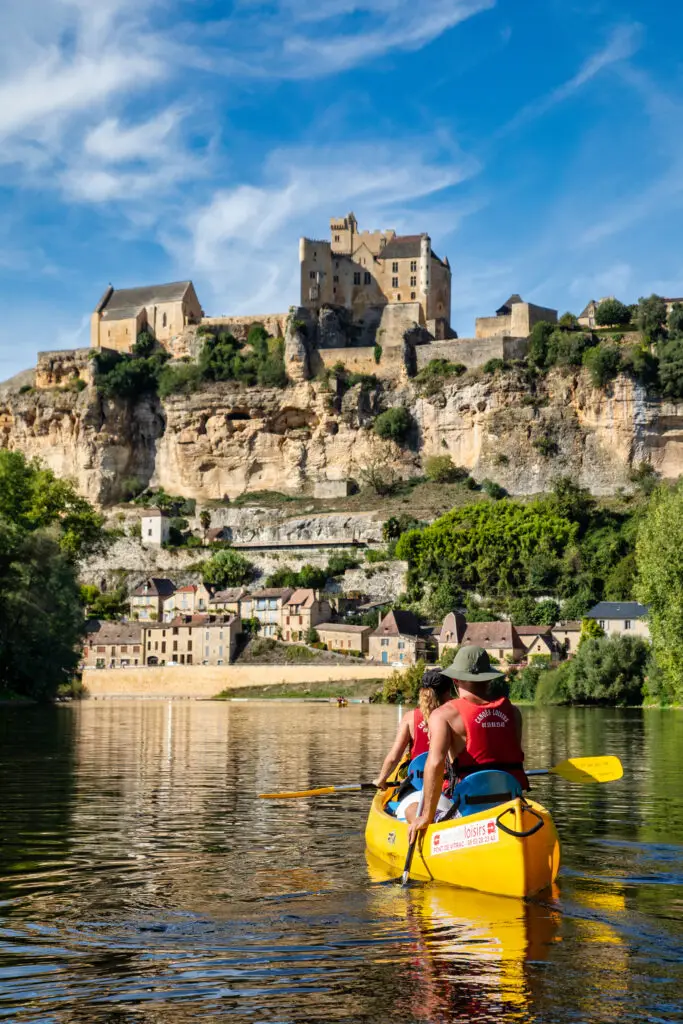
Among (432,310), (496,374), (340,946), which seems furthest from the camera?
(432,310)

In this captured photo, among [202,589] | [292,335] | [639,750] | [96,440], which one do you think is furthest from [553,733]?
[96,440]

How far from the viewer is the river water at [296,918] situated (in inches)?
301

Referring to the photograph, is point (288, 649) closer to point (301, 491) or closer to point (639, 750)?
point (301, 491)

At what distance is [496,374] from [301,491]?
15.2 meters

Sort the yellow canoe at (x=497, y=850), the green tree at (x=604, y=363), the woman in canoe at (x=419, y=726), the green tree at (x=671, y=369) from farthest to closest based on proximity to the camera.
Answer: the green tree at (x=604, y=363) < the green tree at (x=671, y=369) < the woman in canoe at (x=419, y=726) < the yellow canoe at (x=497, y=850)

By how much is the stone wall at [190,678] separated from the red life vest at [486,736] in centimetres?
5076

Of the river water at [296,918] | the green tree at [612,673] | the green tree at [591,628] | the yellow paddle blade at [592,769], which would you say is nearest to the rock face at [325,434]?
the green tree at [591,628]

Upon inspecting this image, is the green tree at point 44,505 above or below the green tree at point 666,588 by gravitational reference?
above

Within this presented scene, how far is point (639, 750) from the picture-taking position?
27.0m

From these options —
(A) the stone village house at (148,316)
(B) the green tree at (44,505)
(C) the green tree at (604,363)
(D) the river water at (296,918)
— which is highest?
(A) the stone village house at (148,316)

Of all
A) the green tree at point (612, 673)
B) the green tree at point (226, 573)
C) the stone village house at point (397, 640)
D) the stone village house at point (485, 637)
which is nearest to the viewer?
the green tree at point (612, 673)

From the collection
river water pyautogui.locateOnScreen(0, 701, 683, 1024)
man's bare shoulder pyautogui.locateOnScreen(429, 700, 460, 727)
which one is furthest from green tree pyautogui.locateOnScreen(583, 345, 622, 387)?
man's bare shoulder pyautogui.locateOnScreen(429, 700, 460, 727)

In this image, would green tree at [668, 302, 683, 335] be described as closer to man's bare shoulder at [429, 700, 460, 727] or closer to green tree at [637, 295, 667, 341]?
green tree at [637, 295, 667, 341]

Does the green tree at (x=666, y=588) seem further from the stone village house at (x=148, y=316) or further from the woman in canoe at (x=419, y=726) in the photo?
the stone village house at (x=148, y=316)
